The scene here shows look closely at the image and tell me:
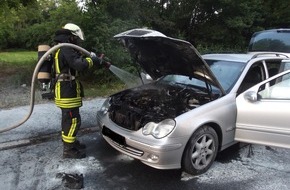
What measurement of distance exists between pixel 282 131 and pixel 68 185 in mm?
2698

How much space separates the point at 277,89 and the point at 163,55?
163cm

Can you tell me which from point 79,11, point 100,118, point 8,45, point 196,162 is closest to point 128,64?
point 79,11

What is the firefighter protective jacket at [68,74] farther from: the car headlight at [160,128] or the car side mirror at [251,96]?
the car side mirror at [251,96]

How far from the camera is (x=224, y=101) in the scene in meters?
4.39

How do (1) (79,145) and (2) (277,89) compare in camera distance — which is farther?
(1) (79,145)

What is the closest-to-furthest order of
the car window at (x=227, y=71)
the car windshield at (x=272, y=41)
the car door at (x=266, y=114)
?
the car door at (x=266, y=114)
the car window at (x=227, y=71)
the car windshield at (x=272, y=41)

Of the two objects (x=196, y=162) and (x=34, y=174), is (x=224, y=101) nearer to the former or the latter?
(x=196, y=162)

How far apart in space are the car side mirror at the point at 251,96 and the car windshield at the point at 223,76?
0.31m

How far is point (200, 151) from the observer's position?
412 cm

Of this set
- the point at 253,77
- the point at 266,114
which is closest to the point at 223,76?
the point at 253,77

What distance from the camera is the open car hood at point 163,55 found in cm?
408

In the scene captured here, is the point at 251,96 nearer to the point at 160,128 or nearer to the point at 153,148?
the point at 160,128

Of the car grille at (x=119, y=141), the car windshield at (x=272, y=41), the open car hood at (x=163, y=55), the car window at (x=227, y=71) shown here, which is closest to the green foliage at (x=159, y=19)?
the car windshield at (x=272, y=41)

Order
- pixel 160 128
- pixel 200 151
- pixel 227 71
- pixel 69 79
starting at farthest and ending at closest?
pixel 227 71 < pixel 69 79 < pixel 200 151 < pixel 160 128
